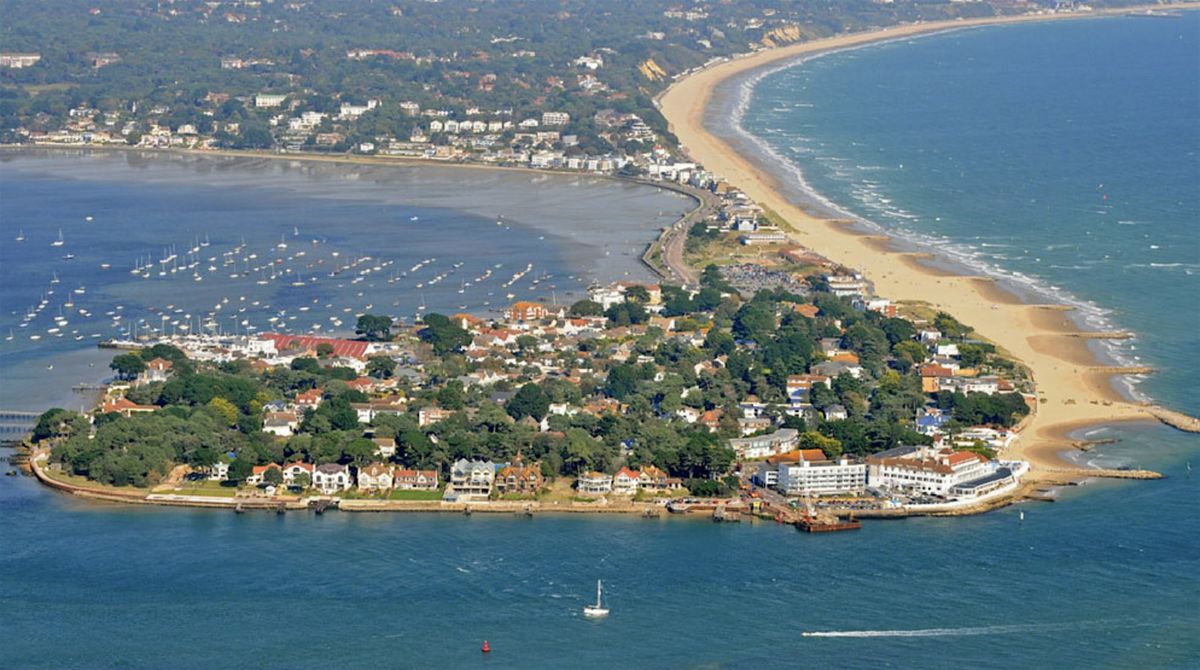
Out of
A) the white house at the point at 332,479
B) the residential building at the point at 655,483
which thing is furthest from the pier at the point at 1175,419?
the white house at the point at 332,479

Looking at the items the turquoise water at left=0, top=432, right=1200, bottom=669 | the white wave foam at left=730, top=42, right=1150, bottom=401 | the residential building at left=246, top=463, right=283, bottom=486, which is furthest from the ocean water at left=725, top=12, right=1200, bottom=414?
the residential building at left=246, top=463, right=283, bottom=486

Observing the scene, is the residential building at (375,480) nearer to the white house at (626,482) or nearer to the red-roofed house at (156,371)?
the white house at (626,482)

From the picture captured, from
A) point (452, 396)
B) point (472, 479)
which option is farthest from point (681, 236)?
point (472, 479)

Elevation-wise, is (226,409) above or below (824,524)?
above

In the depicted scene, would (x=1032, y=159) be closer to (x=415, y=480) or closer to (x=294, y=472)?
(x=415, y=480)

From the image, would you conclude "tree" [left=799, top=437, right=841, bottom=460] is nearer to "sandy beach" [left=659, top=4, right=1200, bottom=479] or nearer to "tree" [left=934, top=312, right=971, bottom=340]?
"sandy beach" [left=659, top=4, right=1200, bottom=479]

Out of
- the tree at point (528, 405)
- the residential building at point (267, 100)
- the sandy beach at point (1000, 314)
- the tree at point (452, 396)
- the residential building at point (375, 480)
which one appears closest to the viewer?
the residential building at point (375, 480)
